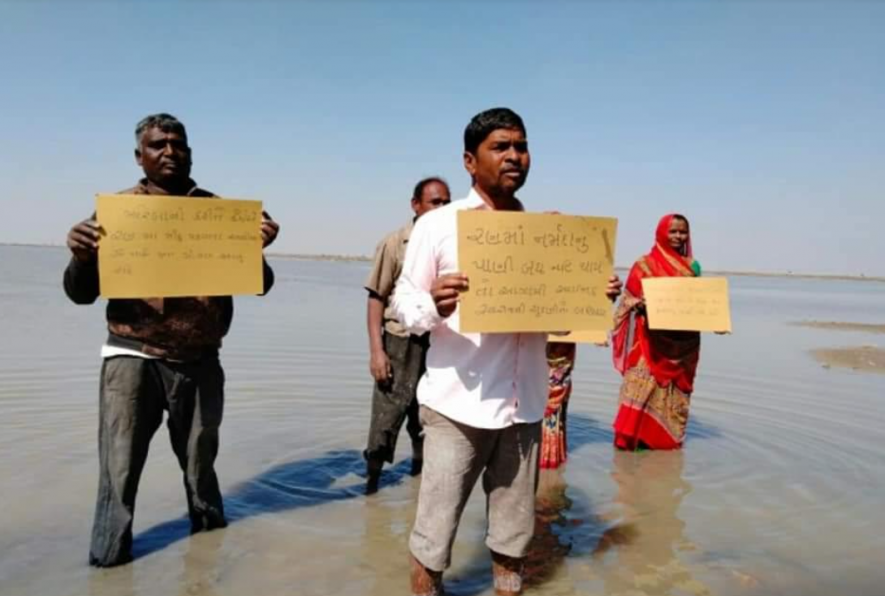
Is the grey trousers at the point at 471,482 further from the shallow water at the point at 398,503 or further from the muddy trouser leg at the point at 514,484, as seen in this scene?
the shallow water at the point at 398,503

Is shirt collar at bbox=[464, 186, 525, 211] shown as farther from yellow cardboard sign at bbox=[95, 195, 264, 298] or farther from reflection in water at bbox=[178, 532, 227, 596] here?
reflection in water at bbox=[178, 532, 227, 596]

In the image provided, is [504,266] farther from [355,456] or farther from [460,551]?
[355,456]

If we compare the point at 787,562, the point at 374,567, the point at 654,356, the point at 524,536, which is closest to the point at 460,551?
the point at 374,567

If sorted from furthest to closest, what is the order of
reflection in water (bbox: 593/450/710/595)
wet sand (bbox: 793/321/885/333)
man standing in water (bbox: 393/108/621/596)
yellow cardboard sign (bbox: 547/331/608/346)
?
wet sand (bbox: 793/321/885/333) < yellow cardboard sign (bbox: 547/331/608/346) < reflection in water (bbox: 593/450/710/595) < man standing in water (bbox: 393/108/621/596)

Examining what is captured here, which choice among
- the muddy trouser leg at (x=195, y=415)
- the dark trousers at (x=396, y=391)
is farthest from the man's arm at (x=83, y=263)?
the dark trousers at (x=396, y=391)

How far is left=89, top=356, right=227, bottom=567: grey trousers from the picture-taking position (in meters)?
3.04

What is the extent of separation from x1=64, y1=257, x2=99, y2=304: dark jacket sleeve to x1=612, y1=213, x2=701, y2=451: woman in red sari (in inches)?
168

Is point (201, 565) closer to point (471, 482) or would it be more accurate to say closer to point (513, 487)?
point (471, 482)

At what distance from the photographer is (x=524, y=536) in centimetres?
272

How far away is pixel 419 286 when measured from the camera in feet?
8.36

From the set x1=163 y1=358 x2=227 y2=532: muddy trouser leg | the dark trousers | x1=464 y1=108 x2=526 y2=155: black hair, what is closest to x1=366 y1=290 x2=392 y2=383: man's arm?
the dark trousers

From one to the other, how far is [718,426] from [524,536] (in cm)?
488

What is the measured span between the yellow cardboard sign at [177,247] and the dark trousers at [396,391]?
4.35 feet

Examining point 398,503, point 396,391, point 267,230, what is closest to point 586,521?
point 398,503
